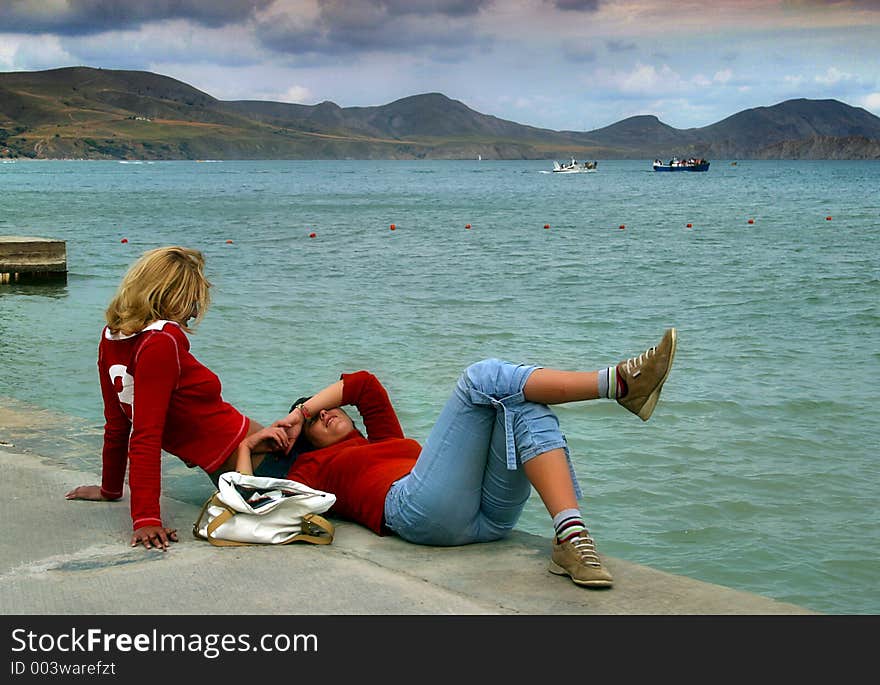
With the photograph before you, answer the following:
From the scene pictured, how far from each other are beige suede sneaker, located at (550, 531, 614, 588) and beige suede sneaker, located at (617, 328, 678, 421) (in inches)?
20.6

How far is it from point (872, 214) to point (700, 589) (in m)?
47.1

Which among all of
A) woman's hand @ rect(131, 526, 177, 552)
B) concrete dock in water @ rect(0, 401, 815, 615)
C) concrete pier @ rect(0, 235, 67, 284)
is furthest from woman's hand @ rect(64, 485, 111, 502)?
concrete pier @ rect(0, 235, 67, 284)

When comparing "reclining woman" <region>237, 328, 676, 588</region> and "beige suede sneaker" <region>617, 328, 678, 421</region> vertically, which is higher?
"beige suede sneaker" <region>617, 328, 678, 421</region>

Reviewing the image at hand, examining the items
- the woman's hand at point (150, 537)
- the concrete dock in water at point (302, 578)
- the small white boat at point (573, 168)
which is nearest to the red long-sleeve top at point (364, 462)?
the concrete dock in water at point (302, 578)

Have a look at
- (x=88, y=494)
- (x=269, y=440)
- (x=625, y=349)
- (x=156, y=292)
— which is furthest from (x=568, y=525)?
(x=625, y=349)

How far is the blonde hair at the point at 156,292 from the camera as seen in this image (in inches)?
166

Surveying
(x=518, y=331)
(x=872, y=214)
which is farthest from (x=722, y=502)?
(x=872, y=214)

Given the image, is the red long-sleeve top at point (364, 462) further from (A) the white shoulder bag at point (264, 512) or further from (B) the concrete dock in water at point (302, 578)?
(A) the white shoulder bag at point (264, 512)

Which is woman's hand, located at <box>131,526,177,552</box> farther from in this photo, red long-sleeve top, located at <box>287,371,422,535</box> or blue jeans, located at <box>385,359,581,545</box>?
blue jeans, located at <box>385,359,581,545</box>

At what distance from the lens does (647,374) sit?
151 inches

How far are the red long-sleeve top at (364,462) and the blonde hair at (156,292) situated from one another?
794mm

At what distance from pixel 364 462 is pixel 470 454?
76 cm

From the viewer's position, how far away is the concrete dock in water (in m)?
3.58

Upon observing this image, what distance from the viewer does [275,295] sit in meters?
18.0
